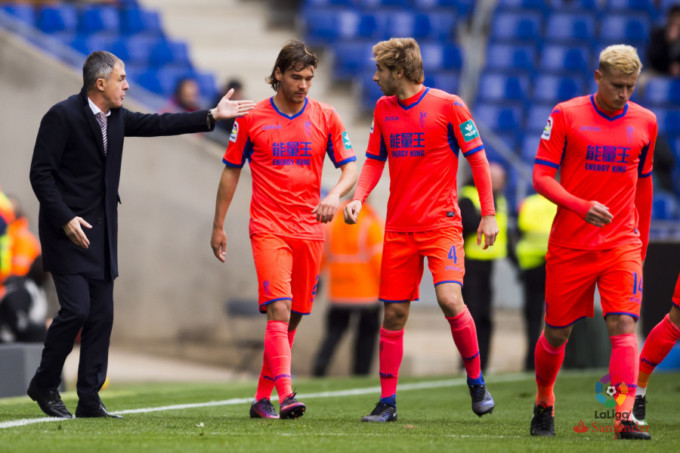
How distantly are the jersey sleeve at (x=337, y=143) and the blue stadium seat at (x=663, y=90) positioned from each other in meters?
11.2

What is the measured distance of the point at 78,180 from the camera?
6879mm

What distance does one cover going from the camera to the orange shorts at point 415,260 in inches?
271

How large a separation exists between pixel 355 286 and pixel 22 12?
8.84 m

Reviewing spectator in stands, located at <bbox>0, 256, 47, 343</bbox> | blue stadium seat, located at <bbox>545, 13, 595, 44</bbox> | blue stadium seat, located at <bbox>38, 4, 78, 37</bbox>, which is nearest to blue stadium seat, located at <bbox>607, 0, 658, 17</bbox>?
blue stadium seat, located at <bbox>545, 13, 595, 44</bbox>

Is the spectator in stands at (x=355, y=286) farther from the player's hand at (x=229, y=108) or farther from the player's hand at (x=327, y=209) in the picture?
the player's hand at (x=327, y=209)

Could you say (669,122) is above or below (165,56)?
below

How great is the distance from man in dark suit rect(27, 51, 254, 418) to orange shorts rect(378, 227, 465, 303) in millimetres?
1228

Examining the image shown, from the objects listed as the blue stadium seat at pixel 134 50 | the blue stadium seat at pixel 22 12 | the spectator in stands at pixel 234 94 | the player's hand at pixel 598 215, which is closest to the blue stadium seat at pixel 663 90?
the spectator in stands at pixel 234 94

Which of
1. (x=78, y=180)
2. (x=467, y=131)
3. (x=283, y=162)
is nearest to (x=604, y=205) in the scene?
(x=467, y=131)

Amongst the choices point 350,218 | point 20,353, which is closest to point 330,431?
point 350,218

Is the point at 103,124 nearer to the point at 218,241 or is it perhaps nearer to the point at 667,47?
the point at 218,241

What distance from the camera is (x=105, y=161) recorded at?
22.8 ft

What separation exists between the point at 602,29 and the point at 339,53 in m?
4.19

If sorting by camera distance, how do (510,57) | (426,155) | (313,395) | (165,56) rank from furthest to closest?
(510,57)
(165,56)
(313,395)
(426,155)
